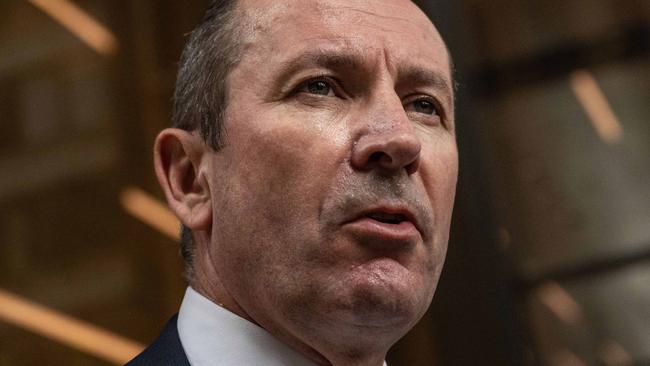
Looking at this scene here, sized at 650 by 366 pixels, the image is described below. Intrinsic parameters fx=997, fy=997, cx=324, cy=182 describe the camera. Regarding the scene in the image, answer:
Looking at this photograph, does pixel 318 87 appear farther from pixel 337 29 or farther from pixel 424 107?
pixel 424 107

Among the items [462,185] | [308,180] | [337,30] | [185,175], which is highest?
[337,30]

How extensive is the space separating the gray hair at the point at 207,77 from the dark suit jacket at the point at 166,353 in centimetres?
14

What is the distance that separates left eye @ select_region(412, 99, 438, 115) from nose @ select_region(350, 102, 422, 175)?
0.60 feet

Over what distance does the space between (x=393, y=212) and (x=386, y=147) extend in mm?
92

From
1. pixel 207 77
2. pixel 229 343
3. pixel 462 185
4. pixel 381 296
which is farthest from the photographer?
pixel 462 185

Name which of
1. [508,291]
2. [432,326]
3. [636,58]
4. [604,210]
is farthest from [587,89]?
[432,326]

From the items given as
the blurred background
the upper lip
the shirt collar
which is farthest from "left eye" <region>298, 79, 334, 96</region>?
the blurred background

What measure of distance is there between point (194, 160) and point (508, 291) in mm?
1833

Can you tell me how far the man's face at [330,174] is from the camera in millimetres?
1371

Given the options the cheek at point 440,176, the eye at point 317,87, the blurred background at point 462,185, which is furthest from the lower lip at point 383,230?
the blurred background at point 462,185

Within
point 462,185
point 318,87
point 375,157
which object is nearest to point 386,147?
point 375,157

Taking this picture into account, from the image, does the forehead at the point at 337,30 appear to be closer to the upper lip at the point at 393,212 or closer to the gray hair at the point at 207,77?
the gray hair at the point at 207,77

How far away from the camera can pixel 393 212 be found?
1.39 m

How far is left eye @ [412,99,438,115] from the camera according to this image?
1.61 m
